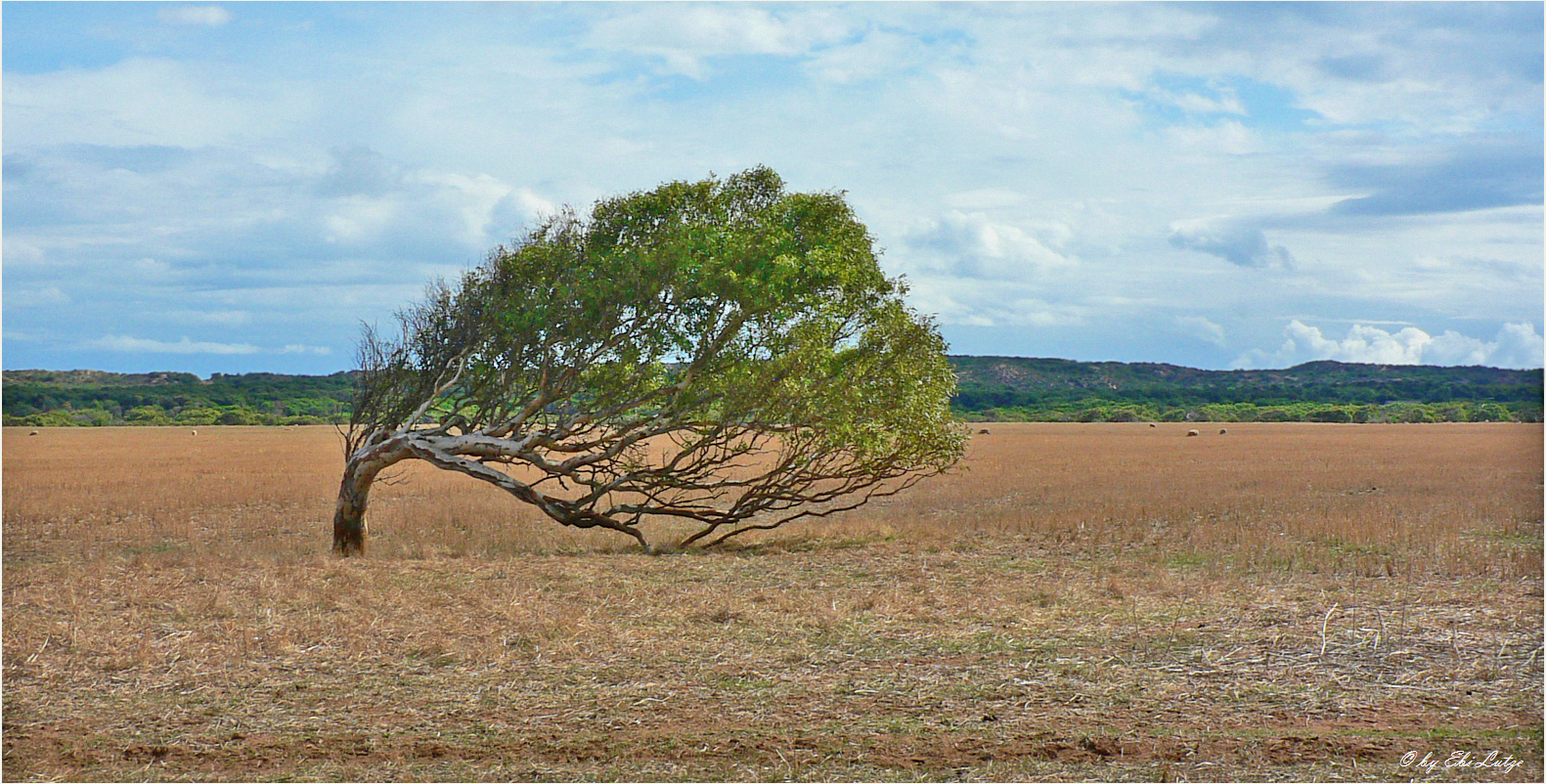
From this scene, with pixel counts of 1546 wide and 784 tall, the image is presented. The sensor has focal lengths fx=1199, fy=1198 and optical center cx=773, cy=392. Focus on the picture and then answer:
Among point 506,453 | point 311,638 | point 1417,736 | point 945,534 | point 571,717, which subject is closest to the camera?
point 1417,736

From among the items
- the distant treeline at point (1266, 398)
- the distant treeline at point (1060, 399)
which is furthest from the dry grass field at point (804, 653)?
the distant treeline at point (1266, 398)

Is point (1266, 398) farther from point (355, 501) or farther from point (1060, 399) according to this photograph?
point (355, 501)

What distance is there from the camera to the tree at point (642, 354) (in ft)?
72.8

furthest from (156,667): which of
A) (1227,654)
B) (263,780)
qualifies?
(1227,654)

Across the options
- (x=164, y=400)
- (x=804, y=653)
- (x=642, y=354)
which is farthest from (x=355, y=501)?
(x=164, y=400)

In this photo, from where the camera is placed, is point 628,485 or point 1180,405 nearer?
point 628,485

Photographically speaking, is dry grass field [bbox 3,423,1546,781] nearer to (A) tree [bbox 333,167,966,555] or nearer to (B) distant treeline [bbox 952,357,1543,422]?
(A) tree [bbox 333,167,966,555]

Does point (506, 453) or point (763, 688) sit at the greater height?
point (506, 453)

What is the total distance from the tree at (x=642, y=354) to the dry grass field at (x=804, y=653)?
6.27 feet

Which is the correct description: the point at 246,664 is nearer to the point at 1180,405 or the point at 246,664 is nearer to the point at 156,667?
the point at 156,667

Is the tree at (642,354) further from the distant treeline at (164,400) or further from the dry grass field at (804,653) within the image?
the distant treeline at (164,400)

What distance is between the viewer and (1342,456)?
50.9 metres

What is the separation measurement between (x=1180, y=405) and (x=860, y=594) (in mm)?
146678

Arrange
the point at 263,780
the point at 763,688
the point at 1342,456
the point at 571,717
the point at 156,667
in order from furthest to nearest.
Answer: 1. the point at 1342,456
2. the point at 156,667
3. the point at 763,688
4. the point at 571,717
5. the point at 263,780
